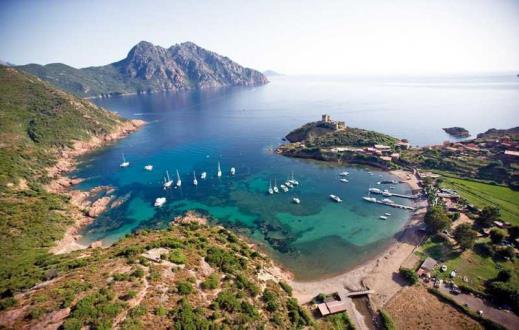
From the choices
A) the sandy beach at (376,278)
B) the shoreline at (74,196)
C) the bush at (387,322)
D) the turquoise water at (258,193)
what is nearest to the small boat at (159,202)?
the turquoise water at (258,193)

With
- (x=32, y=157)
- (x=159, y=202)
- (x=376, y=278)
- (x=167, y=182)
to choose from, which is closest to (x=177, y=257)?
(x=376, y=278)

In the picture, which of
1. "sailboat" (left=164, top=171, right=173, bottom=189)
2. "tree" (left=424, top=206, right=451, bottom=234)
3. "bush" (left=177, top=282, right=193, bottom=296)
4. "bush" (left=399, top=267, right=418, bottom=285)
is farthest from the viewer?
"sailboat" (left=164, top=171, right=173, bottom=189)

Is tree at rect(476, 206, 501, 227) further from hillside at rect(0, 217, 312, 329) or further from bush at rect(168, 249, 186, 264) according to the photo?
bush at rect(168, 249, 186, 264)

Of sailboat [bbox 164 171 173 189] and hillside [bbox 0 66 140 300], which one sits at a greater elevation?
hillside [bbox 0 66 140 300]

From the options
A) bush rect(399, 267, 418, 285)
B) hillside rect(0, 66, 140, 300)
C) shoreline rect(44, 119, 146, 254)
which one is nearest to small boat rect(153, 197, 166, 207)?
shoreline rect(44, 119, 146, 254)

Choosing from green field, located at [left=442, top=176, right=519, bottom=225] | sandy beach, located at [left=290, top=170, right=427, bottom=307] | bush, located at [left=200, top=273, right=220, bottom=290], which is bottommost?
sandy beach, located at [left=290, top=170, right=427, bottom=307]

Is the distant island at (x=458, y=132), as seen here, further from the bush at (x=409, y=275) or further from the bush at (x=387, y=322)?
the bush at (x=387, y=322)
